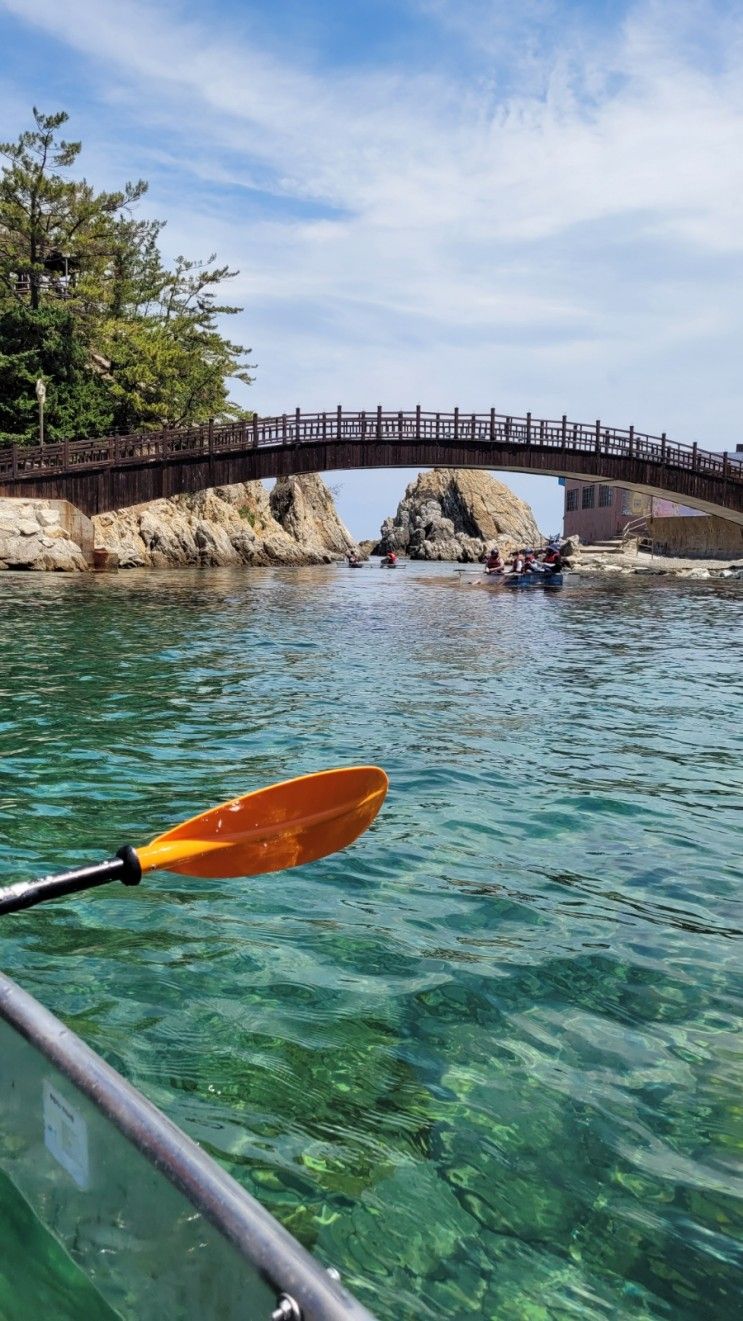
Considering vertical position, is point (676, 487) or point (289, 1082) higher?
point (676, 487)

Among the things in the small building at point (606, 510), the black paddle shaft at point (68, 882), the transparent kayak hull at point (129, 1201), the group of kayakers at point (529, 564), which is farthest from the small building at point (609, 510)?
the transparent kayak hull at point (129, 1201)

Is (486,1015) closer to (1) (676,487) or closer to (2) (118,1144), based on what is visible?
(2) (118,1144)

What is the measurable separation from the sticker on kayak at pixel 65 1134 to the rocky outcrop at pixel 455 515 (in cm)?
9324

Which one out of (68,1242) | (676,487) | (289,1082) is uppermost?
(676,487)

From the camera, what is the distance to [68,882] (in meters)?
2.74

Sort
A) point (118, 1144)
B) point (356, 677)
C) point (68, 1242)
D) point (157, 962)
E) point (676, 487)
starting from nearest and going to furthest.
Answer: point (118, 1144) → point (68, 1242) → point (157, 962) → point (356, 677) → point (676, 487)

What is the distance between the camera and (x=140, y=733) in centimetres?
901

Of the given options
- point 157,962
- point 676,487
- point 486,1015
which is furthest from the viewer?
point 676,487

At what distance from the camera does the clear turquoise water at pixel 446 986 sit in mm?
2598

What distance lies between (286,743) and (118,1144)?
714cm

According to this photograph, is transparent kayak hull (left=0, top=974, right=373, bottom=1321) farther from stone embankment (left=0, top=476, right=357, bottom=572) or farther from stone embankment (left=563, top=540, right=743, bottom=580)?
stone embankment (left=563, top=540, right=743, bottom=580)

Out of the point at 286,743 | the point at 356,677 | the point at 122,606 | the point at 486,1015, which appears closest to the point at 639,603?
the point at 122,606

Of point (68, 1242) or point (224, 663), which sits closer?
point (68, 1242)

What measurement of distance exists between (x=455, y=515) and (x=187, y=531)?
52.7 metres
